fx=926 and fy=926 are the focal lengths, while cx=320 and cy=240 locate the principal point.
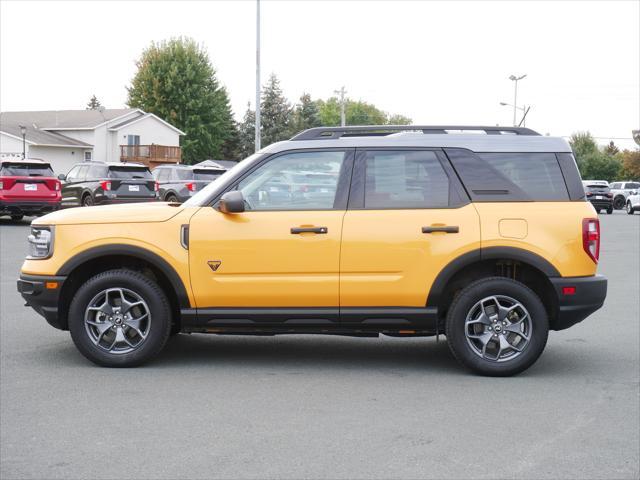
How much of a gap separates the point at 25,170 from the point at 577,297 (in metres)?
20.9

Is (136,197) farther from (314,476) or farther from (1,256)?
(314,476)

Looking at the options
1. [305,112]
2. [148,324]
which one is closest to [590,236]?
[148,324]

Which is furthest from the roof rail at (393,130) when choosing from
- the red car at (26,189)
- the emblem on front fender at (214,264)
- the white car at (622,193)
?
the white car at (622,193)

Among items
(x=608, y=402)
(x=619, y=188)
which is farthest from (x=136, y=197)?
(x=619, y=188)

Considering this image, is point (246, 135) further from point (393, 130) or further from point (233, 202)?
point (233, 202)

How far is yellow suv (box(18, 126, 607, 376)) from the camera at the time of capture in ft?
22.8

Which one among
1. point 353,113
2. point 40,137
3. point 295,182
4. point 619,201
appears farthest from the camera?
point 353,113

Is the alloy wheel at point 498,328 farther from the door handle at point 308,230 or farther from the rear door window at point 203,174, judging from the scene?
the rear door window at point 203,174

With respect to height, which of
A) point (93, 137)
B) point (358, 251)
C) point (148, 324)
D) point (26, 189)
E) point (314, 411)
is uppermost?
point (93, 137)

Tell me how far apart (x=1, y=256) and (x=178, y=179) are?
50.8ft

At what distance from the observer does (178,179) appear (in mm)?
31609

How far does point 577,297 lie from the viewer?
6.95 meters

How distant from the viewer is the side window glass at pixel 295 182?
7.09 meters

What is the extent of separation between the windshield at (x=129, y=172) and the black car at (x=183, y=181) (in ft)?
8.52
